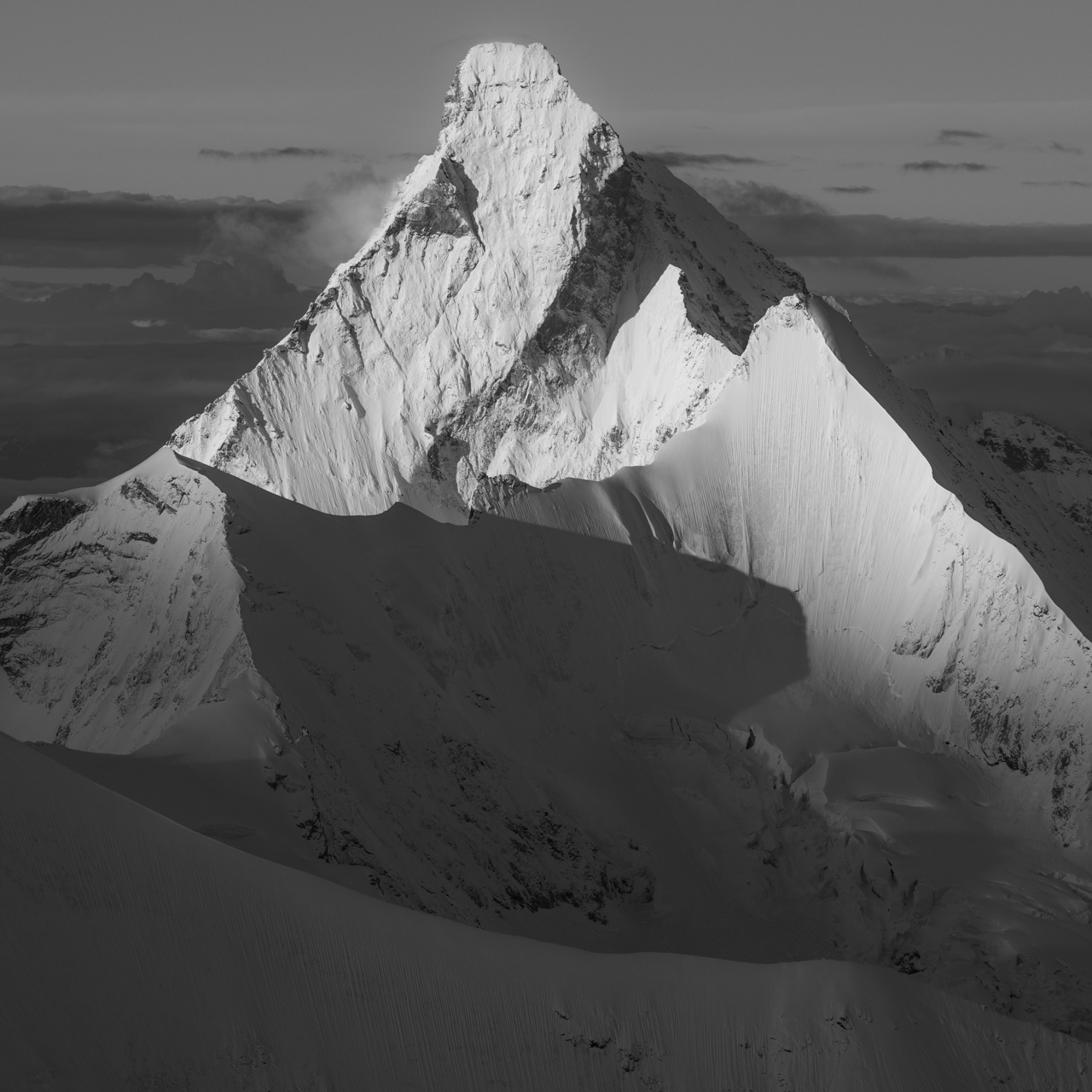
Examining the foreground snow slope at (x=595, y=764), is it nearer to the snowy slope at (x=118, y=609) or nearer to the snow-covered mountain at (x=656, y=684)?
the snow-covered mountain at (x=656, y=684)

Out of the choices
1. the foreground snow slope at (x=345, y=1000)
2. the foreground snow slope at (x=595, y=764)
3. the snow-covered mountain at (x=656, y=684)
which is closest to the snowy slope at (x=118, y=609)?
the snow-covered mountain at (x=656, y=684)

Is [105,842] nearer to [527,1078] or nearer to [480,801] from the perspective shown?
[527,1078]

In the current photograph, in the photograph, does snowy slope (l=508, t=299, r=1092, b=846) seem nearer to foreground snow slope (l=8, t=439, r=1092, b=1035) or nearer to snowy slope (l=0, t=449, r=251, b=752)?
foreground snow slope (l=8, t=439, r=1092, b=1035)

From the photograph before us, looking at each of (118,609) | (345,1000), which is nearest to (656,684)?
(118,609)

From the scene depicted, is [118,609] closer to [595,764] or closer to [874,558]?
[595,764]

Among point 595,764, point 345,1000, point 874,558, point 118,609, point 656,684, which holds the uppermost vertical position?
point 345,1000

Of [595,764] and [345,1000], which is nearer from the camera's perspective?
[345,1000]
